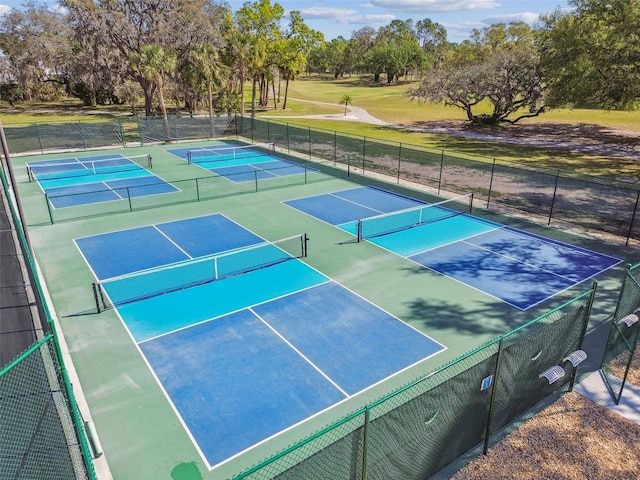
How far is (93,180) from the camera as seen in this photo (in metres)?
26.4

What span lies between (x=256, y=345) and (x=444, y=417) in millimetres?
5206

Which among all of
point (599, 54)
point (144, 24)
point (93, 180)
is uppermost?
point (144, 24)

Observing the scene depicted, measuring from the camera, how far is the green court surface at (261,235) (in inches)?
315

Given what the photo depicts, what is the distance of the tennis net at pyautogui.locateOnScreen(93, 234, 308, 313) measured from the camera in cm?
1302

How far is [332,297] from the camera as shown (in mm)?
13062

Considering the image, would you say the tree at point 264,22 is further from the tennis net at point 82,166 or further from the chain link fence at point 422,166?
the tennis net at point 82,166

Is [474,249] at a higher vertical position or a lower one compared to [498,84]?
lower

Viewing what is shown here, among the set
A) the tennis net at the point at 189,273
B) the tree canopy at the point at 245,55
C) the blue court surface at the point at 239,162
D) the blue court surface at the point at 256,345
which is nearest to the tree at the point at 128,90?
the tree canopy at the point at 245,55

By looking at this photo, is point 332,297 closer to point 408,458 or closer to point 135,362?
point 135,362

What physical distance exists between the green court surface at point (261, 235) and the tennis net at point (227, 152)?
9.99 meters

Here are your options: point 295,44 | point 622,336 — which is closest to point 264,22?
point 295,44

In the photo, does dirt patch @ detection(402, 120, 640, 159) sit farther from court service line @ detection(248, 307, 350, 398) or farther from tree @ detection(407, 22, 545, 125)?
court service line @ detection(248, 307, 350, 398)

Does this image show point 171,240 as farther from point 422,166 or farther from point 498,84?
point 498,84

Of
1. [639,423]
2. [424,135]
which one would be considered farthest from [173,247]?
[424,135]
